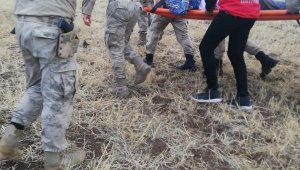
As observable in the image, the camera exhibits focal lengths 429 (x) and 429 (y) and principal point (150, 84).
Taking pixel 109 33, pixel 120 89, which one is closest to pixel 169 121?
pixel 120 89

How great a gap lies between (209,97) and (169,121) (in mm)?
624

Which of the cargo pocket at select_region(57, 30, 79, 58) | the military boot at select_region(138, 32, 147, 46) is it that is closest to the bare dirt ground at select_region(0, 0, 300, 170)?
the military boot at select_region(138, 32, 147, 46)

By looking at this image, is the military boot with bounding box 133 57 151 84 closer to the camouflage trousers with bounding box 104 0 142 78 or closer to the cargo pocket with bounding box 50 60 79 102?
the camouflage trousers with bounding box 104 0 142 78

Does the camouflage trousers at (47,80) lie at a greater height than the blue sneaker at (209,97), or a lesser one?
greater

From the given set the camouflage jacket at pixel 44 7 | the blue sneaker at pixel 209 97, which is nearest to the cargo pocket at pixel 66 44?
the camouflage jacket at pixel 44 7

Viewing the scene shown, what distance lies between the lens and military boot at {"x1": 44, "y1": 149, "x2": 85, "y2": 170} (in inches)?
118

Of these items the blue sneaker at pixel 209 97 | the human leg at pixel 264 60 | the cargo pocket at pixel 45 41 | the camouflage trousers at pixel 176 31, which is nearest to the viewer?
the cargo pocket at pixel 45 41

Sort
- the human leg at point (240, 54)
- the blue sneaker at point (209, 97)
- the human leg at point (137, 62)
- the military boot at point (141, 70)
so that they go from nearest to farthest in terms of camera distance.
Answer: the human leg at point (240, 54)
the blue sneaker at point (209, 97)
the human leg at point (137, 62)
the military boot at point (141, 70)

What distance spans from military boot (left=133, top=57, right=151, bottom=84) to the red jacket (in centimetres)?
114

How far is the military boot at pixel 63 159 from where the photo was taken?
2.99 meters

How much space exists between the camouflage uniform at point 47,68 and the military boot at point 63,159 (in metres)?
0.06

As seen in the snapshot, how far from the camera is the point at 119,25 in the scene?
4355mm

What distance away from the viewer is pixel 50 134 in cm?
294

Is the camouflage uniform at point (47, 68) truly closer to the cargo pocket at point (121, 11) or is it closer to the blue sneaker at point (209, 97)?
the cargo pocket at point (121, 11)
